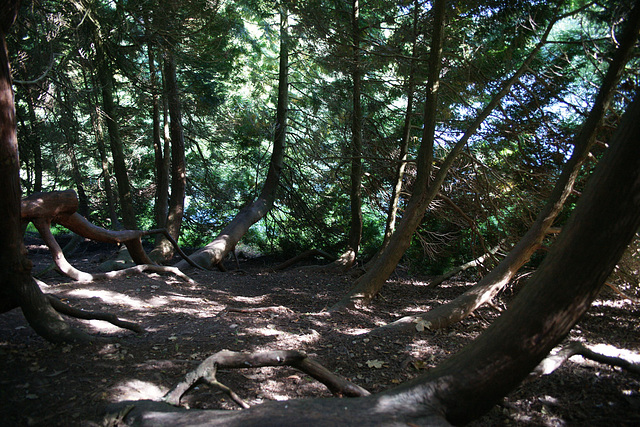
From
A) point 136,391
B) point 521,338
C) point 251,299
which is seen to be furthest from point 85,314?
point 521,338

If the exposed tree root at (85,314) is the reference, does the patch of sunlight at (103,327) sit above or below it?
below

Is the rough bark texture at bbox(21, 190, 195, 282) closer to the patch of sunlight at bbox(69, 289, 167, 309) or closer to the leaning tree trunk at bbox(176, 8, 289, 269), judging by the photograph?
the patch of sunlight at bbox(69, 289, 167, 309)

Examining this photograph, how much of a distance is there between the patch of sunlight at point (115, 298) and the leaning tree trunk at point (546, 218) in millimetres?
3334

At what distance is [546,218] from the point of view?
16.0 feet

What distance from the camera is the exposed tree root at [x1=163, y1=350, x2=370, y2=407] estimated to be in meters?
3.00

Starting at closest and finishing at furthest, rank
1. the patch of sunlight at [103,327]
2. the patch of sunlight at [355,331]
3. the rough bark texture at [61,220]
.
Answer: the patch of sunlight at [103,327], the patch of sunlight at [355,331], the rough bark texture at [61,220]

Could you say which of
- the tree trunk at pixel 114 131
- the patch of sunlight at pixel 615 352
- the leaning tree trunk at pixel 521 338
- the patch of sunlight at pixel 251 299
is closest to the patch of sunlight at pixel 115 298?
the patch of sunlight at pixel 251 299

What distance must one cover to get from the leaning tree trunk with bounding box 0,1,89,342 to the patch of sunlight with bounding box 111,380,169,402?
1.02 meters

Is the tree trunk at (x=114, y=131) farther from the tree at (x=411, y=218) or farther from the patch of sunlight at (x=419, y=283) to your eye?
the patch of sunlight at (x=419, y=283)

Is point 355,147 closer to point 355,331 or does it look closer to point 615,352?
point 355,331

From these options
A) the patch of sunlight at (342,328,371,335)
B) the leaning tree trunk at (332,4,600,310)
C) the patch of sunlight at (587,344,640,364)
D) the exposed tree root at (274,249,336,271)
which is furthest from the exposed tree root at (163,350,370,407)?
the exposed tree root at (274,249,336,271)

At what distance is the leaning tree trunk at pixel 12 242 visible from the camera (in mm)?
3127

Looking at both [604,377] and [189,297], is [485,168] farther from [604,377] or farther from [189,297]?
[189,297]

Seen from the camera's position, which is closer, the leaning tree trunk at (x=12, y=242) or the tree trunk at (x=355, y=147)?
the leaning tree trunk at (x=12, y=242)
